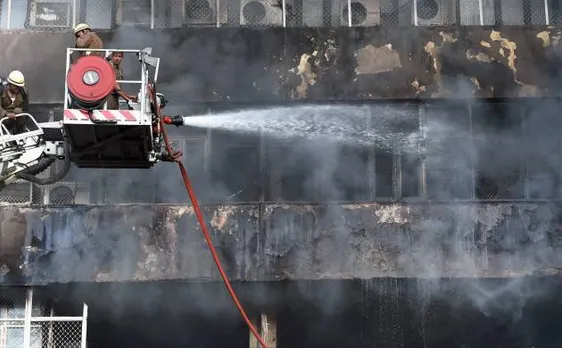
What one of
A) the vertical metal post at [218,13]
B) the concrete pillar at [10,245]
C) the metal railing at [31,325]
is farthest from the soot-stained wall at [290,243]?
the vertical metal post at [218,13]

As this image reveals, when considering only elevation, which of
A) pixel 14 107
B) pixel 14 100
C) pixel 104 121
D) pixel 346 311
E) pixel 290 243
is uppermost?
pixel 14 100

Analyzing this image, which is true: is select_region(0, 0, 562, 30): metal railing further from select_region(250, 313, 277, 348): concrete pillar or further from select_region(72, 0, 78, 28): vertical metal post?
select_region(250, 313, 277, 348): concrete pillar

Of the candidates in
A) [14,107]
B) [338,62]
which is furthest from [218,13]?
[14,107]

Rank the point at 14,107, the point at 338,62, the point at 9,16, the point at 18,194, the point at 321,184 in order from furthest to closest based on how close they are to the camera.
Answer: the point at 9,16, the point at 18,194, the point at 321,184, the point at 338,62, the point at 14,107

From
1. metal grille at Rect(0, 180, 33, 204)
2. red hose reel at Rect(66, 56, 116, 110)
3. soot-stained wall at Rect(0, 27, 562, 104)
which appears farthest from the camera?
metal grille at Rect(0, 180, 33, 204)

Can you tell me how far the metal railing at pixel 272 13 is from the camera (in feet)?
50.4

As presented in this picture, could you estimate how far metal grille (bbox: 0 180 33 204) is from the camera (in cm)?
1497

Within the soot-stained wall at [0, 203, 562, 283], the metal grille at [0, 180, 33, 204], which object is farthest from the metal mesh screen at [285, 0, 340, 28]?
the metal grille at [0, 180, 33, 204]

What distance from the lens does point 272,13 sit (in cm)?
1542

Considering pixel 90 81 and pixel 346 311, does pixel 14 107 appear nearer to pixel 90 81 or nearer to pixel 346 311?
pixel 90 81

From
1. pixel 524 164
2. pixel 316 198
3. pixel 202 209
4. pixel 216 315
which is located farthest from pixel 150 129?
pixel 524 164

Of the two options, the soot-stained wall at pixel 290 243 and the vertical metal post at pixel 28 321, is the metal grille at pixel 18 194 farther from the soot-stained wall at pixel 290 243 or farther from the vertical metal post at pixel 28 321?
the vertical metal post at pixel 28 321

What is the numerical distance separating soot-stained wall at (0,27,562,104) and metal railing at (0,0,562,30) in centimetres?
61

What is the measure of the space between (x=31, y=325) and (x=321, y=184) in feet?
18.3
